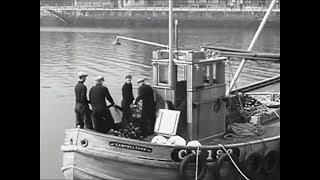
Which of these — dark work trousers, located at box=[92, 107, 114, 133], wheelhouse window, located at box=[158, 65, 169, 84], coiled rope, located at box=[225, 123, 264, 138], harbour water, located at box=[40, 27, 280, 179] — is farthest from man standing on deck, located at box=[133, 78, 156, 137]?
coiled rope, located at box=[225, 123, 264, 138]

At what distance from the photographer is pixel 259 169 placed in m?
→ 6.98

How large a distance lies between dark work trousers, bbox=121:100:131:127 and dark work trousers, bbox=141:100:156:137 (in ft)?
0.68

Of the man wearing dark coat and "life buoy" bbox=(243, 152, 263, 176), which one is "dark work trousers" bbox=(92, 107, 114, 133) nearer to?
the man wearing dark coat

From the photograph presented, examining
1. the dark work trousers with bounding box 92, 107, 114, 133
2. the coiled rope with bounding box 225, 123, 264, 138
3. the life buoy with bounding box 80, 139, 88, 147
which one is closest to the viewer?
the life buoy with bounding box 80, 139, 88, 147

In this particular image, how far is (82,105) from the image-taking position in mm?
6527

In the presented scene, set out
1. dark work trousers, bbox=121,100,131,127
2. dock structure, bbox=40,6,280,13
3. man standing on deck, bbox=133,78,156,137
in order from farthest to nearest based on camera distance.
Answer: dock structure, bbox=40,6,280,13, dark work trousers, bbox=121,100,131,127, man standing on deck, bbox=133,78,156,137

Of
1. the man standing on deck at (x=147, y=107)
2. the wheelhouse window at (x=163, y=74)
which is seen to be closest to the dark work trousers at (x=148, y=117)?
the man standing on deck at (x=147, y=107)

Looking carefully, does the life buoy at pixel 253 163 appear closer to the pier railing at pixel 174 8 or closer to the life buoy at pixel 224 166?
the life buoy at pixel 224 166

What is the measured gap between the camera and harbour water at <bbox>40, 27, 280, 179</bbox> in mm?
6449

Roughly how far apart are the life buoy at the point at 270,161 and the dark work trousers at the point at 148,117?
164cm

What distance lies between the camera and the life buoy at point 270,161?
7047 millimetres
